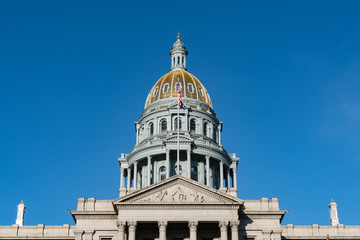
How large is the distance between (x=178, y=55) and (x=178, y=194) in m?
40.8

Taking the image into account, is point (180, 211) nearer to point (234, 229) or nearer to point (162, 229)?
point (162, 229)

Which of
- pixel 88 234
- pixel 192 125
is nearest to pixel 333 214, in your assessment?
pixel 192 125

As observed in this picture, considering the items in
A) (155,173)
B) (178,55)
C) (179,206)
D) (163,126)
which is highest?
(178,55)

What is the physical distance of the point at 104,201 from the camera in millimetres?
67938

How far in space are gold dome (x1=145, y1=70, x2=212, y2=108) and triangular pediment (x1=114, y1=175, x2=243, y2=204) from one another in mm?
29546

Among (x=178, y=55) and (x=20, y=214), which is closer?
(x=20, y=214)

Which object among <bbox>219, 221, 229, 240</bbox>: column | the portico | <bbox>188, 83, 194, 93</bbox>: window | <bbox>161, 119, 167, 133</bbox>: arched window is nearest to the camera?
<bbox>219, 221, 229, 240</bbox>: column

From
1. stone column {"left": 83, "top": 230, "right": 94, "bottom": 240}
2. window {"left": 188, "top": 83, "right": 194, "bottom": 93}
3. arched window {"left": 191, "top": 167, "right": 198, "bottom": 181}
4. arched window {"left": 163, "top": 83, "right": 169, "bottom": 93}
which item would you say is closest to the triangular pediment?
stone column {"left": 83, "top": 230, "right": 94, "bottom": 240}

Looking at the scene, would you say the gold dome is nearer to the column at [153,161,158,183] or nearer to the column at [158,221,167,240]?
the column at [153,161,158,183]

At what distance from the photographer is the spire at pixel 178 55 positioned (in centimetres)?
10144

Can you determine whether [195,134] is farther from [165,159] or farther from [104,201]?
[104,201]

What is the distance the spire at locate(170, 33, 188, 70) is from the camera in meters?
Result: 101

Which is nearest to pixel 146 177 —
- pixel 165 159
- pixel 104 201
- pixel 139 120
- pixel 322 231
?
pixel 165 159

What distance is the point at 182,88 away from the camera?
9519cm
